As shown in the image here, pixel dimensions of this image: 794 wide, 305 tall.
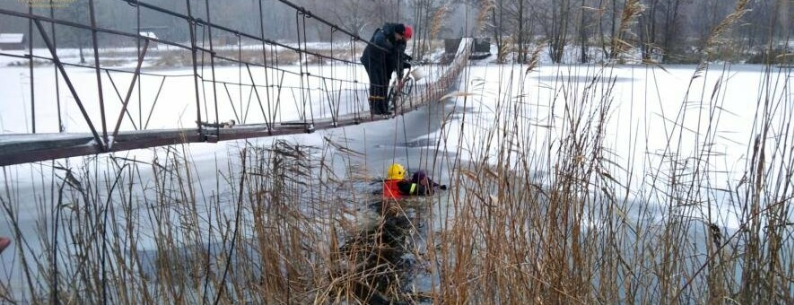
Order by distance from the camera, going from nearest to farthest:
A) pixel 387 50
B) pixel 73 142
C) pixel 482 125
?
pixel 73 142 → pixel 482 125 → pixel 387 50

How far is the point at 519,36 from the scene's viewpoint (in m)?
3.61

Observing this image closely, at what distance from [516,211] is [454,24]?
107 inches

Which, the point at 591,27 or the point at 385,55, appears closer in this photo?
the point at 591,27

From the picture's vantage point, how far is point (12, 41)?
4.06 metres

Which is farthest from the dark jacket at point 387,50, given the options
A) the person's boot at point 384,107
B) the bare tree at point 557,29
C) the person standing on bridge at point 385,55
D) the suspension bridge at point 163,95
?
the bare tree at point 557,29

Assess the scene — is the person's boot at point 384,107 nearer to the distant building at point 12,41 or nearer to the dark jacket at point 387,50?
the dark jacket at point 387,50

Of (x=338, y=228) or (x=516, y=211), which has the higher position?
(x=516, y=211)

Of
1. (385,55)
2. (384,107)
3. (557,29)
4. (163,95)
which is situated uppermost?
(557,29)

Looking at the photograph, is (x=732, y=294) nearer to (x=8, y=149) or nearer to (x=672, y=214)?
(x=672, y=214)

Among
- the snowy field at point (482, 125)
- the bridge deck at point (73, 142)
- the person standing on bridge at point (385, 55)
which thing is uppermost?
the person standing on bridge at point (385, 55)

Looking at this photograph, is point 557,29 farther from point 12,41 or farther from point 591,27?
point 12,41

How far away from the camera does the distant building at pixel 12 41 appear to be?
403cm

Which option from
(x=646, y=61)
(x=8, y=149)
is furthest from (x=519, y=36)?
(x=8, y=149)

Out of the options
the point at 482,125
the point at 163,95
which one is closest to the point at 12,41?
the point at 482,125
